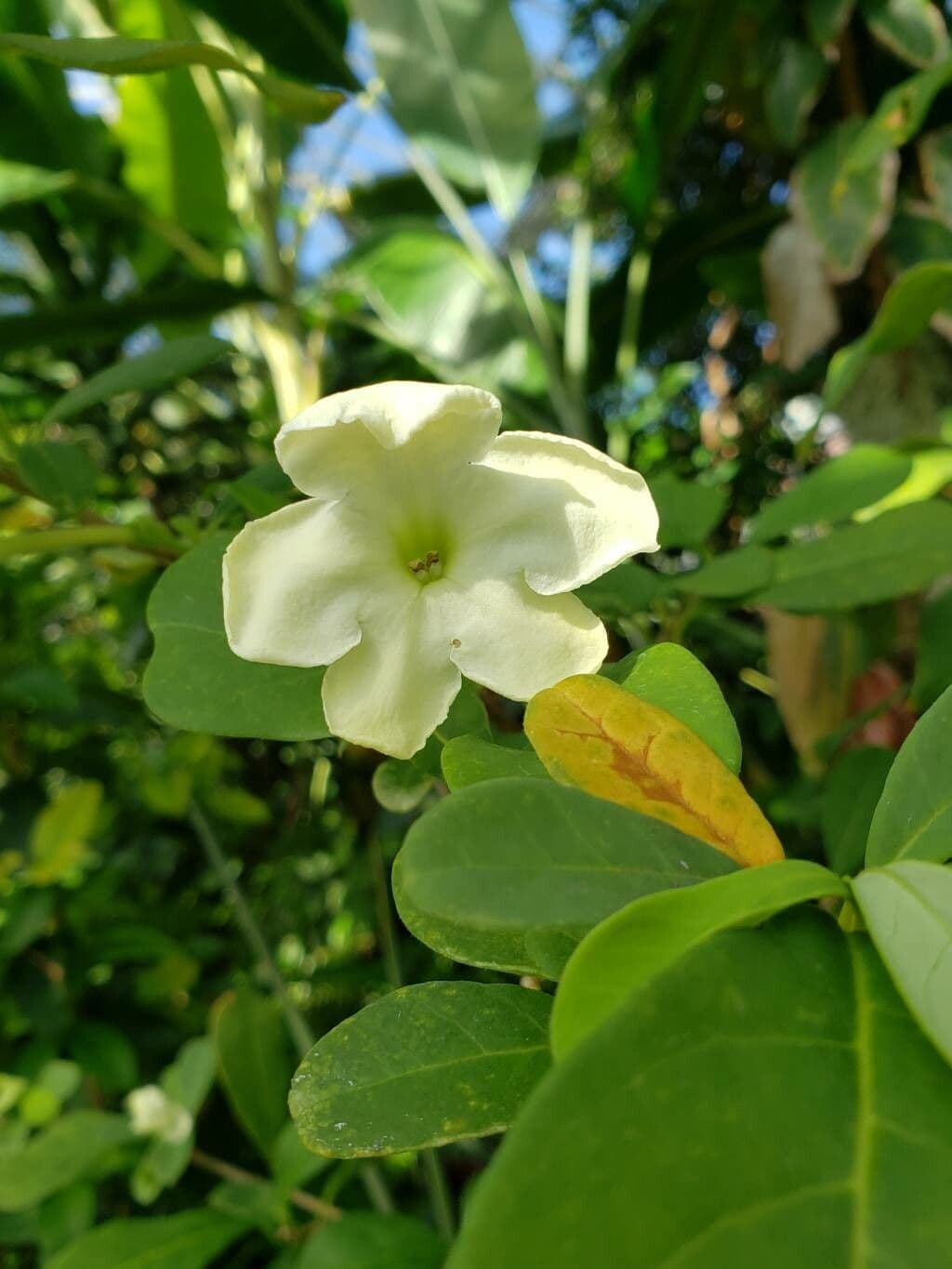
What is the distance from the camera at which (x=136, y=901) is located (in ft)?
3.94

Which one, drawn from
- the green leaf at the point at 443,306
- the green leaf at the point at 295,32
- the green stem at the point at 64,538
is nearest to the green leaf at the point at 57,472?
the green stem at the point at 64,538

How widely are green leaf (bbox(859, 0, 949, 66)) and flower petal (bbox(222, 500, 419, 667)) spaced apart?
3.39ft

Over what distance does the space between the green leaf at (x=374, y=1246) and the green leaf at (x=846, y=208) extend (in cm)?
98

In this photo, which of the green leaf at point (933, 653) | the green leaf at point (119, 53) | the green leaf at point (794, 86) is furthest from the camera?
the green leaf at point (794, 86)

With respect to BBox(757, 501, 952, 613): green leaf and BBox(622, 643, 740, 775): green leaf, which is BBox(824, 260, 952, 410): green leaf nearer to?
BBox(757, 501, 952, 613): green leaf

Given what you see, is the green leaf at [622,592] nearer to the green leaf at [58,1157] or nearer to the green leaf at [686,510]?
the green leaf at [686,510]

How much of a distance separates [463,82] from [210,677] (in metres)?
1.49


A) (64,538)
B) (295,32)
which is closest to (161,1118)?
(64,538)

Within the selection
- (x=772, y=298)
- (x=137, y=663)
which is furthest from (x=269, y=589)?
(x=772, y=298)

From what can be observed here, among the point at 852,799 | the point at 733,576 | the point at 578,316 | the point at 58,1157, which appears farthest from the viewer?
the point at 578,316

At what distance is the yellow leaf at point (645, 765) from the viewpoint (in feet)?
0.77

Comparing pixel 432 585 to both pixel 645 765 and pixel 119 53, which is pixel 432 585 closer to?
pixel 645 765

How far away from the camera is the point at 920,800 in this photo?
0.23 m

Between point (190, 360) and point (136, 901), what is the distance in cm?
88
